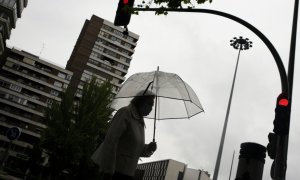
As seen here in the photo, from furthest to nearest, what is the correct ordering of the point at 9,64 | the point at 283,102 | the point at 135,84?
the point at 9,64
the point at 283,102
the point at 135,84

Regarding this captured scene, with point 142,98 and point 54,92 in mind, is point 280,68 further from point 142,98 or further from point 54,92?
point 54,92

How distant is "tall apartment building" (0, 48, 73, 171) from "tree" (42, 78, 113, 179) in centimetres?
4122

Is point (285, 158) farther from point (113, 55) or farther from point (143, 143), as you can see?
point (113, 55)

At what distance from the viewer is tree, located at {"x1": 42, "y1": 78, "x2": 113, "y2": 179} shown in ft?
58.9

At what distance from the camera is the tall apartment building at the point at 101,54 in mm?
68750

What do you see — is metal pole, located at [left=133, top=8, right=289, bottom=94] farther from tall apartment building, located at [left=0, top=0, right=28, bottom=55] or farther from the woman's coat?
tall apartment building, located at [left=0, top=0, right=28, bottom=55]

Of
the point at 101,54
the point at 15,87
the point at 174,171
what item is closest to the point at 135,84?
the point at 15,87

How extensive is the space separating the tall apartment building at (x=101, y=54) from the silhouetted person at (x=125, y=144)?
6427 cm

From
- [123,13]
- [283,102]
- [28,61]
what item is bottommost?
[283,102]

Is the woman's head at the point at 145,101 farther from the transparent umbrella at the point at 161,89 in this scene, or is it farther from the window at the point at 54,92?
the window at the point at 54,92

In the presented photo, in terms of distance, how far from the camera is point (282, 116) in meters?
5.86

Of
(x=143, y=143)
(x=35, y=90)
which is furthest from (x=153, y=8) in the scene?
(x=35, y=90)

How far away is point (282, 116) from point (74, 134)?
13.9 meters

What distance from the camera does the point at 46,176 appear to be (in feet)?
63.1
